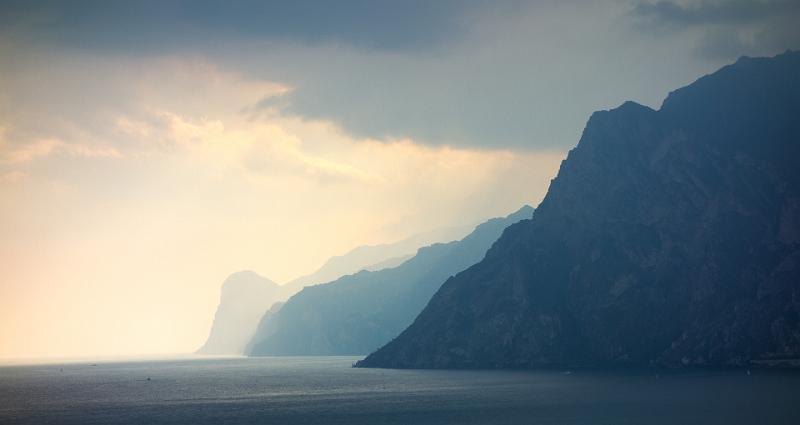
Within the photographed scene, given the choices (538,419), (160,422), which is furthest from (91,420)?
(538,419)

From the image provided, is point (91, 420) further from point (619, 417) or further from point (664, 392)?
point (664, 392)

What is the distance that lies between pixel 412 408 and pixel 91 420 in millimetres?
73087

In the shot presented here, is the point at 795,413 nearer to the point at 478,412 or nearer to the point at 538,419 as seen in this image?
the point at 538,419

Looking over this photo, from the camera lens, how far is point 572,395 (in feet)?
633

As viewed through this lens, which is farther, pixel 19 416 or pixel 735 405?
pixel 19 416

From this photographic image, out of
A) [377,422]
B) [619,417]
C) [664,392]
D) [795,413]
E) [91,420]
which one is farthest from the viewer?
[664,392]

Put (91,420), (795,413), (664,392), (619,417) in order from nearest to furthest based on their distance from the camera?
(795,413) → (619,417) → (91,420) → (664,392)

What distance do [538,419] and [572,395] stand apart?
1721 inches

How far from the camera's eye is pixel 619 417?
147250 millimetres

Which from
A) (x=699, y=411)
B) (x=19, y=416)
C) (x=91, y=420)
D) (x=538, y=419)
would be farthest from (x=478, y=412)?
(x=19, y=416)

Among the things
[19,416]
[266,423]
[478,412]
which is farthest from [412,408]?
[19,416]

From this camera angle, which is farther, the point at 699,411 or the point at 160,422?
the point at 160,422

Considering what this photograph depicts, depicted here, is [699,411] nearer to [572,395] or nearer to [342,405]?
[572,395]

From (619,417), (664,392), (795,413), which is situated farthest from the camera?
(664,392)
